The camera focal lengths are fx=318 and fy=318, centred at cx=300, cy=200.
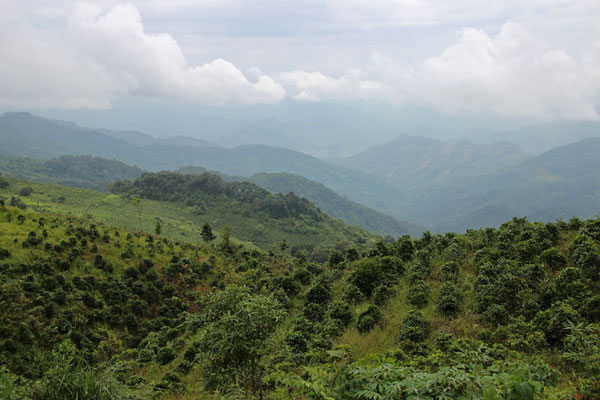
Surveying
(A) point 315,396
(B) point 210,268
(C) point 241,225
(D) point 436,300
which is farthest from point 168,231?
(A) point 315,396

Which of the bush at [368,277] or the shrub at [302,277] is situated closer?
the bush at [368,277]

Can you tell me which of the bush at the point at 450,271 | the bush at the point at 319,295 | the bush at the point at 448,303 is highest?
the bush at the point at 450,271

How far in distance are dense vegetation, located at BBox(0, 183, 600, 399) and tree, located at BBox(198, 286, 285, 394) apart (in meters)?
0.03

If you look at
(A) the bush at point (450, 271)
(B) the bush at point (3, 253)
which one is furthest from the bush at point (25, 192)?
(A) the bush at point (450, 271)

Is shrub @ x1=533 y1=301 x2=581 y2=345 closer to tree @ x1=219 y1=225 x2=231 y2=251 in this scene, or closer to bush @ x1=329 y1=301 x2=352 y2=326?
bush @ x1=329 y1=301 x2=352 y2=326

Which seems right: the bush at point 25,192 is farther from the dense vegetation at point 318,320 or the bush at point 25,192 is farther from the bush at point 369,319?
the bush at point 369,319

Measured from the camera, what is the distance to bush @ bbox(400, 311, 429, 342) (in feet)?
35.8

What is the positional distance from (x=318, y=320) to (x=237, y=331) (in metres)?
11.3

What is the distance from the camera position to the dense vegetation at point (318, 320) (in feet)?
18.1

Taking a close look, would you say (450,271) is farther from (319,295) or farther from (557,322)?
(319,295)

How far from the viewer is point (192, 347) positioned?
1602cm

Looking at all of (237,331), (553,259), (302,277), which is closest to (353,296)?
(302,277)

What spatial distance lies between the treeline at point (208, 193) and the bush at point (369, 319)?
9651cm

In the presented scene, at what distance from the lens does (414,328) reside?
11062 mm
